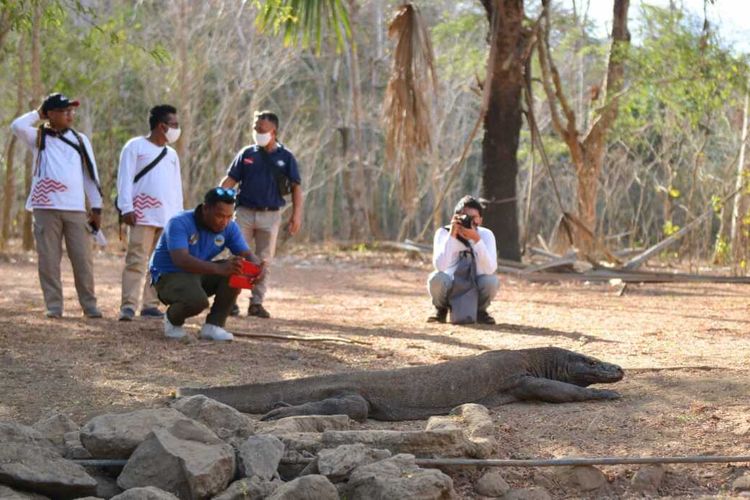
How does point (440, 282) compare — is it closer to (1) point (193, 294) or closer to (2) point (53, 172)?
(1) point (193, 294)

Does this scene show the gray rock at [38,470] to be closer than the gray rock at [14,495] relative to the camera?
No

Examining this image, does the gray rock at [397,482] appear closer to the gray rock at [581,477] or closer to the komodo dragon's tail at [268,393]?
the gray rock at [581,477]

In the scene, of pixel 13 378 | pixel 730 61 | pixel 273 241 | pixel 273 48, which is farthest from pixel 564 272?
pixel 273 48

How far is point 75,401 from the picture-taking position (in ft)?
19.9

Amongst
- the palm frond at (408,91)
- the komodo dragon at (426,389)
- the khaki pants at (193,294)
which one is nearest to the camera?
the komodo dragon at (426,389)

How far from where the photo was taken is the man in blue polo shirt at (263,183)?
9859 millimetres

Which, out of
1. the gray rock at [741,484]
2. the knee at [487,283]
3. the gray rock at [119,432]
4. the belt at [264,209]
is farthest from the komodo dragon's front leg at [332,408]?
the belt at [264,209]

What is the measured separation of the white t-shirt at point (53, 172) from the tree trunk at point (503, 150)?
7.96 meters

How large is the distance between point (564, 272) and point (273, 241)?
5.71 m

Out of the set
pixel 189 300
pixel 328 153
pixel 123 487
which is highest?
pixel 328 153

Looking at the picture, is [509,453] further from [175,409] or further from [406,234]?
[406,234]

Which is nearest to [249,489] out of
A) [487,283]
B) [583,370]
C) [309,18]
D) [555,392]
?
[555,392]

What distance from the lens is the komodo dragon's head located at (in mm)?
6480

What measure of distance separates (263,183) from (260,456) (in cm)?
546
